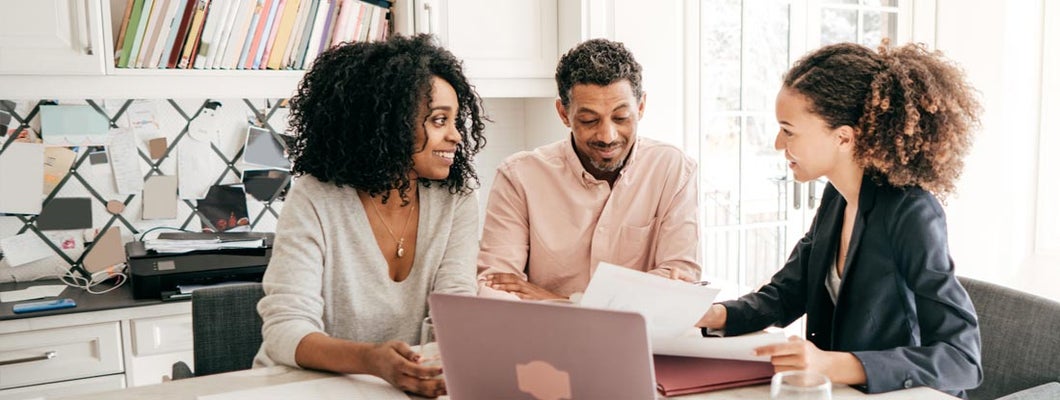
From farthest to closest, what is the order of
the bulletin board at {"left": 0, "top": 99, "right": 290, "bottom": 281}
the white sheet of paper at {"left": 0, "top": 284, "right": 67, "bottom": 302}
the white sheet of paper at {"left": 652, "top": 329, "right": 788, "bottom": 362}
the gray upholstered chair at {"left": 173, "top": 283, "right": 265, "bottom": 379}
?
the bulletin board at {"left": 0, "top": 99, "right": 290, "bottom": 281} → the white sheet of paper at {"left": 0, "top": 284, "right": 67, "bottom": 302} → the gray upholstered chair at {"left": 173, "top": 283, "right": 265, "bottom": 379} → the white sheet of paper at {"left": 652, "top": 329, "right": 788, "bottom": 362}

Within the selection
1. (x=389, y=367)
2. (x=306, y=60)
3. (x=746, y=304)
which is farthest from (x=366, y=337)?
(x=306, y=60)

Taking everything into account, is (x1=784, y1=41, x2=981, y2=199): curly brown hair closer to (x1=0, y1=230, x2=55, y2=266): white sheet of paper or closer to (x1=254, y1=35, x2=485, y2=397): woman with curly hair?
(x1=254, y1=35, x2=485, y2=397): woman with curly hair

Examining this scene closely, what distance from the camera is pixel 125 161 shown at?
98.4 inches

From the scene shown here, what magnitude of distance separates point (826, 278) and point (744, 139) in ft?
5.12

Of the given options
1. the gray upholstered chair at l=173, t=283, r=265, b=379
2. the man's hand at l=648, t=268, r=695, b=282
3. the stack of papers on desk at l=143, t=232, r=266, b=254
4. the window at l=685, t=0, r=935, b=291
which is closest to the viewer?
the gray upholstered chair at l=173, t=283, r=265, b=379

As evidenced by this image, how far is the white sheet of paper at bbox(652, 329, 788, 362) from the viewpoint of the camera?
115 cm

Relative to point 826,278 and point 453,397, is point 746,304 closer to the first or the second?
point 826,278

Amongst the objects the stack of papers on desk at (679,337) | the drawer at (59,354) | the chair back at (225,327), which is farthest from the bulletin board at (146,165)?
the stack of papers on desk at (679,337)

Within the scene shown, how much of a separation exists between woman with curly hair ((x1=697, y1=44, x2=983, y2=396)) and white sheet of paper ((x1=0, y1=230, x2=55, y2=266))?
2042 mm

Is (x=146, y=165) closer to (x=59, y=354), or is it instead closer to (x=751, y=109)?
(x=59, y=354)

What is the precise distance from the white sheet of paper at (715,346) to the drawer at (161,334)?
5.18 ft

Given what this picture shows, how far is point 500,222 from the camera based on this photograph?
1947 millimetres

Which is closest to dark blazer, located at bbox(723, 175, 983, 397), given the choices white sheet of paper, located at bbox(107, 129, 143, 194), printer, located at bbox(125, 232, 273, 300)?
printer, located at bbox(125, 232, 273, 300)

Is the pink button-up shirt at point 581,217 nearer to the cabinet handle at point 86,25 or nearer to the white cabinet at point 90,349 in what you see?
the white cabinet at point 90,349
